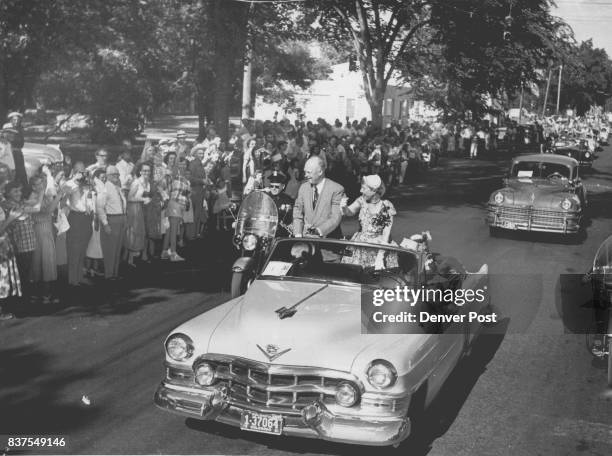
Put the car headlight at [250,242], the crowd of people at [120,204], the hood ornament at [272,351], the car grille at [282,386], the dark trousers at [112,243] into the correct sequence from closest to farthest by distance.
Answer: the car grille at [282,386]
the hood ornament at [272,351]
the car headlight at [250,242]
the crowd of people at [120,204]
the dark trousers at [112,243]

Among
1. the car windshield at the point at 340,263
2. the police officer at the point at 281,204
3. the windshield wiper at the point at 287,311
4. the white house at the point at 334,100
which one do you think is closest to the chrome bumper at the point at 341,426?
the windshield wiper at the point at 287,311

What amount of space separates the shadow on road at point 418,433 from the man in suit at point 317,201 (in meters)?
Answer: 2.48

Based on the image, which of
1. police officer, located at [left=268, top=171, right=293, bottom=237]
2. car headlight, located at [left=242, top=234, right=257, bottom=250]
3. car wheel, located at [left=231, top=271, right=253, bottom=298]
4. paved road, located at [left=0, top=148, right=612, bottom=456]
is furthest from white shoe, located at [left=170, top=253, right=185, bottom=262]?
car wheel, located at [left=231, top=271, right=253, bottom=298]

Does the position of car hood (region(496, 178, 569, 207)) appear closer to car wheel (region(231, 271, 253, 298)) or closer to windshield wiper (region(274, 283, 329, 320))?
car wheel (region(231, 271, 253, 298))

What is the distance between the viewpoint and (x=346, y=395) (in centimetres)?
594

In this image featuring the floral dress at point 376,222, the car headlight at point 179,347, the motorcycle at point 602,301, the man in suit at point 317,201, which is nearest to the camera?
the car headlight at point 179,347

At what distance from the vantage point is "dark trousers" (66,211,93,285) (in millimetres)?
11438

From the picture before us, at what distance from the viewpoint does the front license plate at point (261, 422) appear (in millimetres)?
5910

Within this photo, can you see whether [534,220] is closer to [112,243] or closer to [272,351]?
[112,243]

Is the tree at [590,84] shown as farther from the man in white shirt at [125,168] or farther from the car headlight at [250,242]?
the car headlight at [250,242]

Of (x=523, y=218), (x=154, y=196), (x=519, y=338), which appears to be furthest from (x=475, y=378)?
(x=523, y=218)

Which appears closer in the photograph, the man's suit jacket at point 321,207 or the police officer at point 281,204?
the man's suit jacket at point 321,207

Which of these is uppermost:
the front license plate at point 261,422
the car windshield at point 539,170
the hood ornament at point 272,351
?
the car windshield at point 539,170

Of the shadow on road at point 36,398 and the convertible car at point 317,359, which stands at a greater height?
the convertible car at point 317,359
